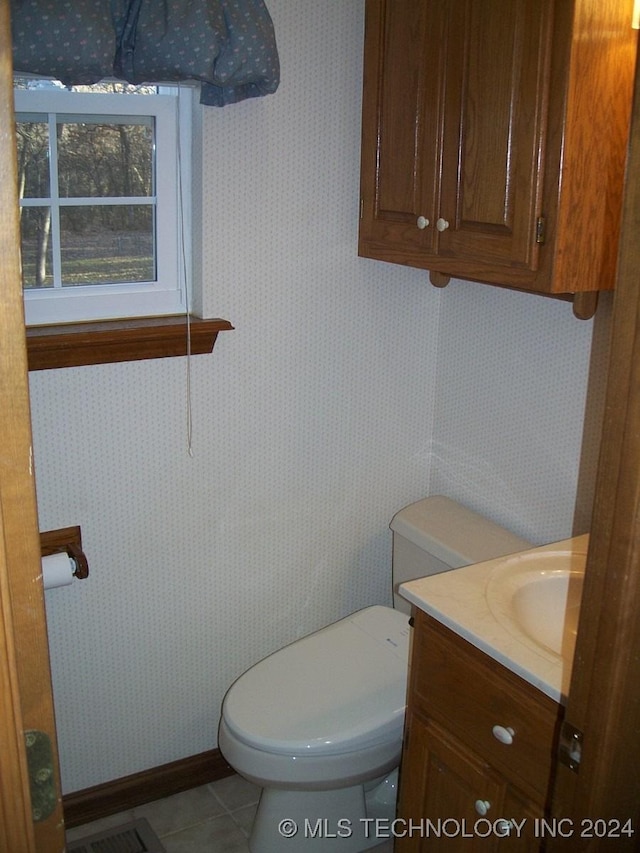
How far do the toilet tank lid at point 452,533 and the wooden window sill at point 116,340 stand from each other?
677 mm

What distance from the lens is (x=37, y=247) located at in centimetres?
198

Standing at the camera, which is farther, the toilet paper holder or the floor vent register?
the floor vent register

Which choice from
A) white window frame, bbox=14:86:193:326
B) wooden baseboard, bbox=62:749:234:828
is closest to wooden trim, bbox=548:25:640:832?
white window frame, bbox=14:86:193:326

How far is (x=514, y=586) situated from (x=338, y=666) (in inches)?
21.4

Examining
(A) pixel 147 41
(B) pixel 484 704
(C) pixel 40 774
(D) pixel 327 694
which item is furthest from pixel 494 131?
(C) pixel 40 774

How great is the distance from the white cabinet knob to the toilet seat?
35cm

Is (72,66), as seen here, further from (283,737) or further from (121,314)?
(283,737)

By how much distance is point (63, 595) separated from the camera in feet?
6.92

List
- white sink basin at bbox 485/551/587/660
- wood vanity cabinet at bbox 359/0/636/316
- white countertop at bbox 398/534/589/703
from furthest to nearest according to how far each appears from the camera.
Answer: white sink basin at bbox 485/551/587/660, wood vanity cabinet at bbox 359/0/636/316, white countertop at bbox 398/534/589/703

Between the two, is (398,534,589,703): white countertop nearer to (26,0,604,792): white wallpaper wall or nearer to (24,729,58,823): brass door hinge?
(26,0,604,792): white wallpaper wall

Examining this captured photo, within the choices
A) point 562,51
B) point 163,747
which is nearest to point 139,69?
point 562,51

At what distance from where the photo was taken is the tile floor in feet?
7.23

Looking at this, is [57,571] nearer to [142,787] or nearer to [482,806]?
[142,787]

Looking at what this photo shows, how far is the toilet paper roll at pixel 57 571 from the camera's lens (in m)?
1.98
